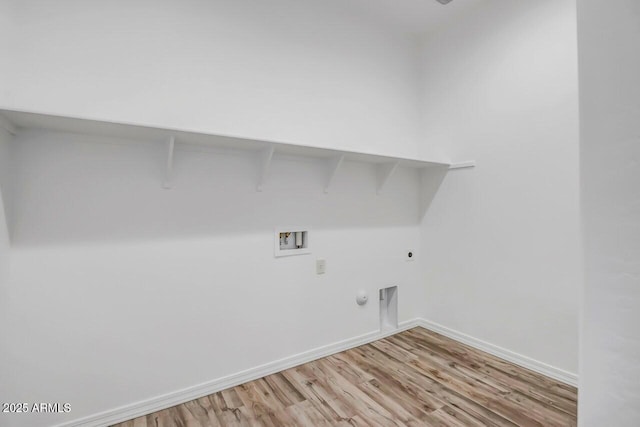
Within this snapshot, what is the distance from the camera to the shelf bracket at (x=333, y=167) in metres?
2.30

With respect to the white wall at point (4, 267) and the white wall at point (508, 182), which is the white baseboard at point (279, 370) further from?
the white wall at point (4, 267)

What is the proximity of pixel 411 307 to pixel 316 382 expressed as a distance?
53.8 inches

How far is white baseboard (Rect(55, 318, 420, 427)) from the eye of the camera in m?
1.65

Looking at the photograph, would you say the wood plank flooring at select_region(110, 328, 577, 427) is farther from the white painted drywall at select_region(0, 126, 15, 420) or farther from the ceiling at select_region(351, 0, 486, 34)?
the ceiling at select_region(351, 0, 486, 34)

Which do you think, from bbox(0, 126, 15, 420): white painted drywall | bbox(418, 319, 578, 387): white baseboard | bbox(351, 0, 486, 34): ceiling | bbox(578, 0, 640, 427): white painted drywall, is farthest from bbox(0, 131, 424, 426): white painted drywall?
bbox(578, 0, 640, 427): white painted drywall

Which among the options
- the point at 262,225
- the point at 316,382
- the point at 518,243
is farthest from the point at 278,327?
the point at 518,243

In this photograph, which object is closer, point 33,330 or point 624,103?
point 624,103

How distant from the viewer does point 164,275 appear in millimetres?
1830

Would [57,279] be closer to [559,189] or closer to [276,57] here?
[276,57]

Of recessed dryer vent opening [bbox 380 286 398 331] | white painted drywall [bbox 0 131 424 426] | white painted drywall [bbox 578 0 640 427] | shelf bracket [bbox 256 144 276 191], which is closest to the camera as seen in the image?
white painted drywall [bbox 578 0 640 427]

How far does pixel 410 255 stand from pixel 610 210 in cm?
254

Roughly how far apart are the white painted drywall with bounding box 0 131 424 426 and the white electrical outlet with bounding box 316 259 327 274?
47 millimetres

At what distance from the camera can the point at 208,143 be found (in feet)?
6.17

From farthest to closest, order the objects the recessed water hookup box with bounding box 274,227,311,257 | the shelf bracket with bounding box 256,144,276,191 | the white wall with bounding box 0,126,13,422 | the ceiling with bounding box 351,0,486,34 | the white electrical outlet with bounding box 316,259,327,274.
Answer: the ceiling with bounding box 351,0,486,34
the white electrical outlet with bounding box 316,259,327,274
the recessed water hookup box with bounding box 274,227,311,257
the shelf bracket with bounding box 256,144,276,191
the white wall with bounding box 0,126,13,422
